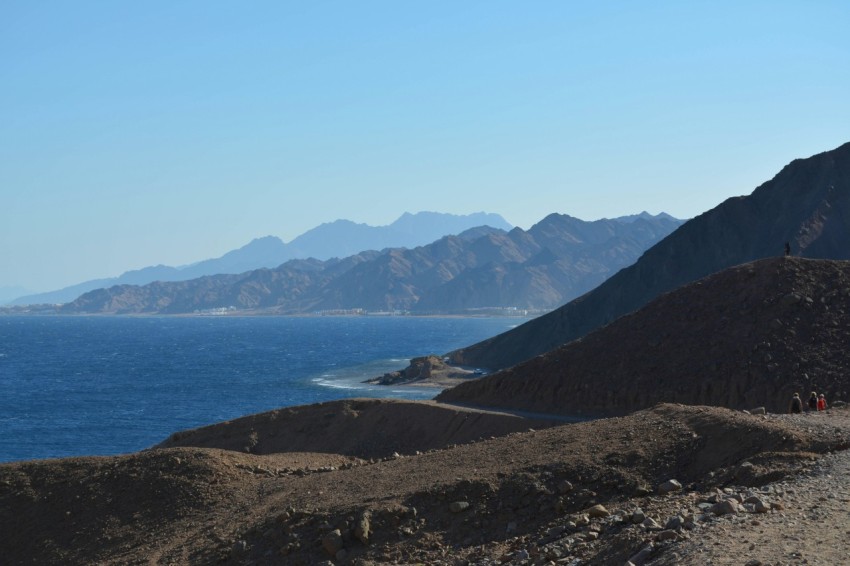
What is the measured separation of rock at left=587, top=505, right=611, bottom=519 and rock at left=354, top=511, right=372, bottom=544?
4.03 m

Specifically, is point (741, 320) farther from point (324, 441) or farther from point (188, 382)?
point (188, 382)

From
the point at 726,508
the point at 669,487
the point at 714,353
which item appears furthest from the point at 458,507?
the point at 714,353

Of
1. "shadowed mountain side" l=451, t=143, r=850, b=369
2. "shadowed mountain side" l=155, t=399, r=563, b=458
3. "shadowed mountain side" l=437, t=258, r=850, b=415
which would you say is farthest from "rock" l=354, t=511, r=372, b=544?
"shadowed mountain side" l=451, t=143, r=850, b=369

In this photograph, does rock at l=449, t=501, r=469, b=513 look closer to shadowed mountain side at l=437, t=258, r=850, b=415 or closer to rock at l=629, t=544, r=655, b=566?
rock at l=629, t=544, r=655, b=566

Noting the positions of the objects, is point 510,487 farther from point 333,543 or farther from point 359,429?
point 359,429

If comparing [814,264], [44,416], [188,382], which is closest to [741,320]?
[814,264]

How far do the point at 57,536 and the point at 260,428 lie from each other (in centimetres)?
1771

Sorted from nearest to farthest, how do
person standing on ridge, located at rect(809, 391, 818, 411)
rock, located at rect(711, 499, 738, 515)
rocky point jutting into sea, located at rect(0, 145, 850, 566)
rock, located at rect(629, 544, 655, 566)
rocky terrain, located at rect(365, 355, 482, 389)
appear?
rock, located at rect(629, 544, 655, 566) < rock, located at rect(711, 499, 738, 515) < rocky point jutting into sea, located at rect(0, 145, 850, 566) < person standing on ridge, located at rect(809, 391, 818, 411) < rocky terrain, located at rect(365, 355, 482, 389)

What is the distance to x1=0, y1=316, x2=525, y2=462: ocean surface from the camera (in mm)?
60325

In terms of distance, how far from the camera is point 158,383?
301 ft

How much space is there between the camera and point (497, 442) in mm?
23234

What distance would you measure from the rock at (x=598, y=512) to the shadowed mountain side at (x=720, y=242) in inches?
2976

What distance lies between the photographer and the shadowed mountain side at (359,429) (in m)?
36.8

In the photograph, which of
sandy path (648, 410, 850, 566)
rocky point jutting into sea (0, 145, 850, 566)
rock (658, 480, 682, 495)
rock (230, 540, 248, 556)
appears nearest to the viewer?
sandy path (648, 410, 850, 566)
